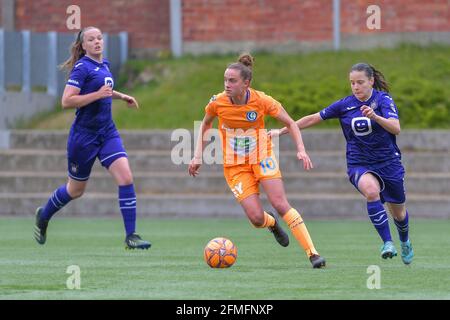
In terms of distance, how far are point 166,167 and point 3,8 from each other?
23.6 ft

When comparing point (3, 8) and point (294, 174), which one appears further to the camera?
point (3, 8)

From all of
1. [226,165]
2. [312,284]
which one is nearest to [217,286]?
[312,284]

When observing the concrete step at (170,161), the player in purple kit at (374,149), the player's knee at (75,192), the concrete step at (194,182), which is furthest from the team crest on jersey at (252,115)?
the concrete step at (170,161)

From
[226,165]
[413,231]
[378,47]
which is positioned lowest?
[413,231]

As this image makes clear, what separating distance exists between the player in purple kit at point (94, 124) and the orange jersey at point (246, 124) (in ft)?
4.42

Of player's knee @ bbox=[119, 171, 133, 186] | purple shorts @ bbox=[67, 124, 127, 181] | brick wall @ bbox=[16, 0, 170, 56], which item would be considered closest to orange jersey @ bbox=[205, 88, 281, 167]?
player's knee @ bbox=[119, 171, 133, 186]

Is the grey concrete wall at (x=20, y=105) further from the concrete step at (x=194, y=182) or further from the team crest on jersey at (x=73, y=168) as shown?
the team crest on jersey at (x=73, y=168)

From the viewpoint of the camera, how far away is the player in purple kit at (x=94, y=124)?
1177 centimetres

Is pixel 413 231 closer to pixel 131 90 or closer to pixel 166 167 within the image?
pixel 166 167

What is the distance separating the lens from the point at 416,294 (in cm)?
812

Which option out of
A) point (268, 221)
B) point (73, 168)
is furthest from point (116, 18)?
point (268, 221)

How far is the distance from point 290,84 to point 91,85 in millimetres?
11169

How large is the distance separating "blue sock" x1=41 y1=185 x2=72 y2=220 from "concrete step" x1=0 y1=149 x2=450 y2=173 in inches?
318

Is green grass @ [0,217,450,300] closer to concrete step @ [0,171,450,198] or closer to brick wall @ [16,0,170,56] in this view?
concrete step @ [0,171,450,198]
